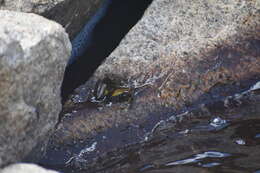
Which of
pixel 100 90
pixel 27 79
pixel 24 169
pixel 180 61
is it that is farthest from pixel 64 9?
pixel 24 169

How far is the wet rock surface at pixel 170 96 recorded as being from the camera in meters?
3.71

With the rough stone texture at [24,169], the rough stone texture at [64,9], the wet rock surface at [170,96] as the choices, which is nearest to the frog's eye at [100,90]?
the wet rock surface at [170,96]

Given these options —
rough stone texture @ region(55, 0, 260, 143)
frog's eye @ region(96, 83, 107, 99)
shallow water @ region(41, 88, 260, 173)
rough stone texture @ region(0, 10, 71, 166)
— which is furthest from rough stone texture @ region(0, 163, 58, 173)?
frog's eye @ region(96, 83, 107, 99)

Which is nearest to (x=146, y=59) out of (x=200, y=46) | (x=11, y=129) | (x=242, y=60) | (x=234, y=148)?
(x=200, y=46)

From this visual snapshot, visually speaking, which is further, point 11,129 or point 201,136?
point 201,136

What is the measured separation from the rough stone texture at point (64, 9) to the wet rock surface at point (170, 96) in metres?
0.43

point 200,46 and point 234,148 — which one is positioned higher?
point 200,46

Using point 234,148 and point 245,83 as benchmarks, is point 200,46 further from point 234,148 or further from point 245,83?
point 234,148

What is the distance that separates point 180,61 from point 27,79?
1629mm

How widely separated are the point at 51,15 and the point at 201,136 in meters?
1.49

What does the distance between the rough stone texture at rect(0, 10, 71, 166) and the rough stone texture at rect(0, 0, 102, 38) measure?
24.5 inches

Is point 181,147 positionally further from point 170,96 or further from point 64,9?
point 64,9

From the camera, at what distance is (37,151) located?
3.34 meters

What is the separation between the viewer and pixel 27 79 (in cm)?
298
